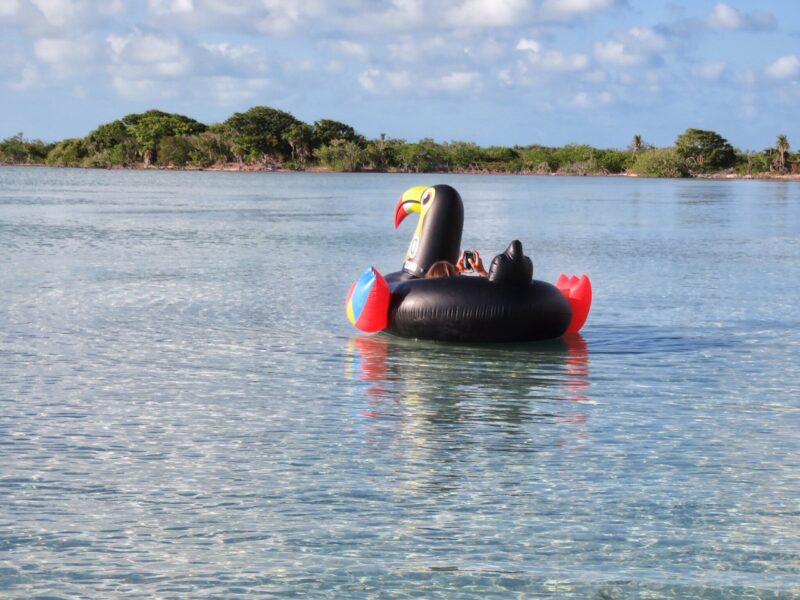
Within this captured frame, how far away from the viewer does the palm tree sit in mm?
117000

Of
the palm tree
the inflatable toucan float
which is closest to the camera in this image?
the inflatable toucan float

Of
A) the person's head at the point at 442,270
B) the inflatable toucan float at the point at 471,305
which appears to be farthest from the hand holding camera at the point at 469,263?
the inflatable toucan float at the point at 471,305

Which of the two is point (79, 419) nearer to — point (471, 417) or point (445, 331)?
point (471, 417)

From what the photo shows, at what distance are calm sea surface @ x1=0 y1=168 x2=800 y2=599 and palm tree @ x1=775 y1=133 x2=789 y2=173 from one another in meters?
106

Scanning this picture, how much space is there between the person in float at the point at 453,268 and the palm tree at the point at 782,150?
11101 centimetres

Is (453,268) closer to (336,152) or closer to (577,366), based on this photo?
(577,366)

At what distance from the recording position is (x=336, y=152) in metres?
127

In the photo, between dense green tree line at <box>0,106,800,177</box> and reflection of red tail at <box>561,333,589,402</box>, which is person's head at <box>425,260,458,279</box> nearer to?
reflection of red tail at <box>561,333,589,402</box>

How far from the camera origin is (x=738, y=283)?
19.7 m

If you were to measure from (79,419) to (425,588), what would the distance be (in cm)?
409

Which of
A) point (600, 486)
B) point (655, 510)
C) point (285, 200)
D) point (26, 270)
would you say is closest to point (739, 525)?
point (655, 510)

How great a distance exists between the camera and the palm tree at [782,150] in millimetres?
117000

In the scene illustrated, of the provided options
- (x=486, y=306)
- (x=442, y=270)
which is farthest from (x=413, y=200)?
(x=486, y=306)

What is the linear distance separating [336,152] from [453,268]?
381 feet
